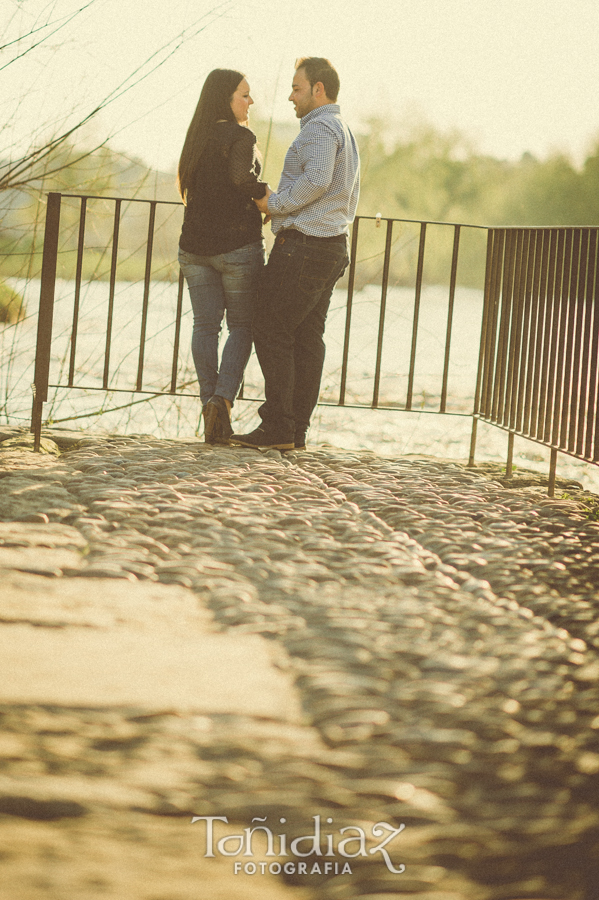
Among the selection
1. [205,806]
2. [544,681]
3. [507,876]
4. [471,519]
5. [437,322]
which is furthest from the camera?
[437,322]

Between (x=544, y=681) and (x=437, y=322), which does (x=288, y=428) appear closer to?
(x=544, y=681)

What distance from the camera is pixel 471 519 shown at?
332 cm

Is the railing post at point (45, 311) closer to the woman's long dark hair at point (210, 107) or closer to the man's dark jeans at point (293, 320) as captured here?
the woman's long dark hair at point (210, 107)

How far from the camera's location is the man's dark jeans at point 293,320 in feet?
14.1

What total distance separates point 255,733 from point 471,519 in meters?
1.83

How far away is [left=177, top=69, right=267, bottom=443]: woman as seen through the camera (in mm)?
4297

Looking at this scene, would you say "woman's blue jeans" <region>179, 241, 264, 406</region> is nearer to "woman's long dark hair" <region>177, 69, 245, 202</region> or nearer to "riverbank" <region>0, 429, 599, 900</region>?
"woman's long dark hair" <region>177, 69, 245, 202</region>

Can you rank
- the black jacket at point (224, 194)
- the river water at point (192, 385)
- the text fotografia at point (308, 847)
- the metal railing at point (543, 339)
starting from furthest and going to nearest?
the river water at point (192, 385), the black jacket at point (224, 194), the metal railing at point (543, 339), the text fotografia at point (308, 847)

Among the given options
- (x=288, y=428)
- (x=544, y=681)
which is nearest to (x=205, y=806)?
(x=544, y=681)

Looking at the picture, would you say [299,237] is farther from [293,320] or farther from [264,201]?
[293,320]

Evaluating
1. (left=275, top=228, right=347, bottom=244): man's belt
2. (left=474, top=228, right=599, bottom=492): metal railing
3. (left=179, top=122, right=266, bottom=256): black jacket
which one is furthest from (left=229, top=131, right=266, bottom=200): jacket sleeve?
(left=474, top=228, right=599, bottom=492): metal railing

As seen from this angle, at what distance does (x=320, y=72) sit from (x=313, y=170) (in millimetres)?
461

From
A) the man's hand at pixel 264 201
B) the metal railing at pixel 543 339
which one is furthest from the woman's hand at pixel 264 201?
the metal railing at pixel 543 339

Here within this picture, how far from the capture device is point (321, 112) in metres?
4.25
